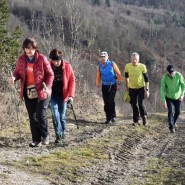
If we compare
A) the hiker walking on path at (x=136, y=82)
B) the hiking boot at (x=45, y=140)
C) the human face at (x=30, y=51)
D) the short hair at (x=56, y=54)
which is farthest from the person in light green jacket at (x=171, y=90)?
the human face at (x=30, y=51)

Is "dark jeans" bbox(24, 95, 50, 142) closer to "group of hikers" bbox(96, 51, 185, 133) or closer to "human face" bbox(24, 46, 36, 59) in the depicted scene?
"human face" bbox(24, 46, 36, 59)

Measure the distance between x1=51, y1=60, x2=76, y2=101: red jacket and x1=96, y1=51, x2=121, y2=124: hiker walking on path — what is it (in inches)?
90.7

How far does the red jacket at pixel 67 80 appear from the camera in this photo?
23.3ft

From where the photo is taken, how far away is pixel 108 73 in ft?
31.3

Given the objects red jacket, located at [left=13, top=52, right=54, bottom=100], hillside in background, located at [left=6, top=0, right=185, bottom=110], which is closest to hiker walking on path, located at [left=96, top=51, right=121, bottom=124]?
red jacket, located at [left=13, top=52, right=54, bottom=100]

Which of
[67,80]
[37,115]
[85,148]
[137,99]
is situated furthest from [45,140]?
[137,99]

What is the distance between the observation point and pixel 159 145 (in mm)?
7855

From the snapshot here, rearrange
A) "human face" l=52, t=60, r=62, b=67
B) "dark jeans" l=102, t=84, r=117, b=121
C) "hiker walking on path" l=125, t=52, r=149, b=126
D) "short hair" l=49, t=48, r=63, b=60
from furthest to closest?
"dark jeans" l=102, t=84, r=117, b=121, "hiker walking on path" l=125, t=52, r=149, b=126, "human face" l=52, t=60, r=62, b=67, "short hair" l=49, t=48, r=63, b=60

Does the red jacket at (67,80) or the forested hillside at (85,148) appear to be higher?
the red jacket at (67,80)

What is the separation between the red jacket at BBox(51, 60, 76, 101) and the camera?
23.3ft

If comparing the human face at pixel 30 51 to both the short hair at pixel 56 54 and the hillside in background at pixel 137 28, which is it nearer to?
the short hair at pixel 56 54

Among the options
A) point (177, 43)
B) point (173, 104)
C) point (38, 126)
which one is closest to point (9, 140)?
point (38, 126)

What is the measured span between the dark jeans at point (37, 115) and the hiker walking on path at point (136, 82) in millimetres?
3272

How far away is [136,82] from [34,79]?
3561mm
